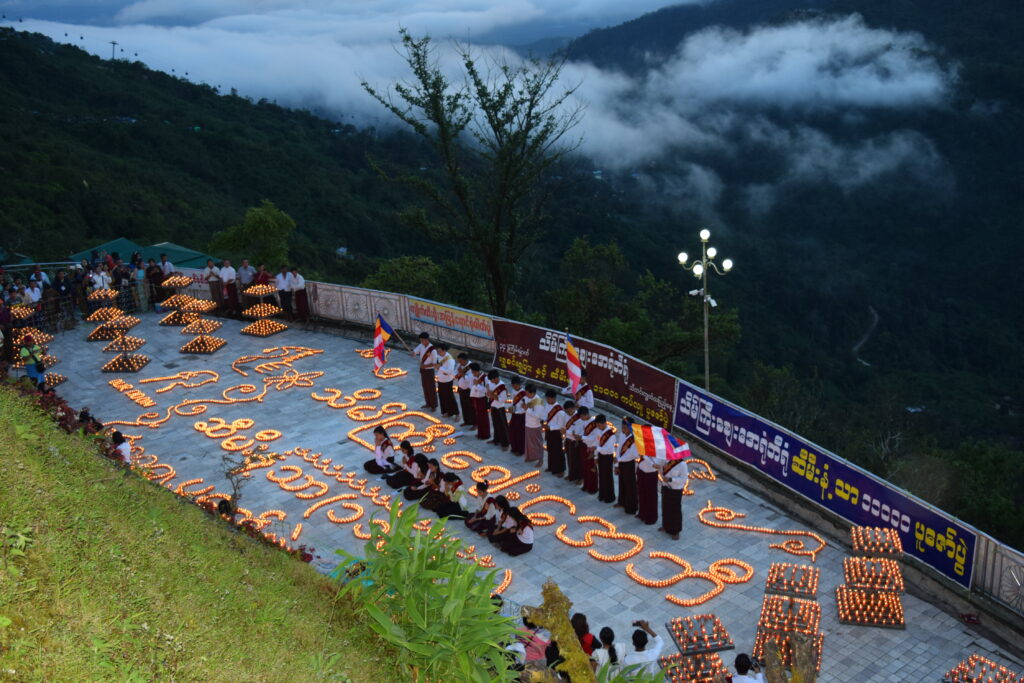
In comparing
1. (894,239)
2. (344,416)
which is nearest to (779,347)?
(894,239)

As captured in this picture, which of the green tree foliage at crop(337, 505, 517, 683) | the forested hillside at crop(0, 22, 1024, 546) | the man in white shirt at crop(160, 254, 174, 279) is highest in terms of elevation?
the green tree foliage at crop(337, 505, 517, 683)

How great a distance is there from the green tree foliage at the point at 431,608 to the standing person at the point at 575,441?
8067 mm

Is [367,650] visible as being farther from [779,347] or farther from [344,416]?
[779,347]

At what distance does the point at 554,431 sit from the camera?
15.1 m

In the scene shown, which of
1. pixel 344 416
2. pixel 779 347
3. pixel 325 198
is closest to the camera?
pixel 344 416

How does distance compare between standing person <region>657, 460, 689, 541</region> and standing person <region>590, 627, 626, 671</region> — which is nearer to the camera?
standing person <region>590, 627, 626, 671</region>

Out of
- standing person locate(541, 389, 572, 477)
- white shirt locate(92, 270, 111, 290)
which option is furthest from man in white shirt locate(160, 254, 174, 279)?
standing person locate(541, 389, 572, 477)

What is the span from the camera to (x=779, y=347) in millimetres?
64125

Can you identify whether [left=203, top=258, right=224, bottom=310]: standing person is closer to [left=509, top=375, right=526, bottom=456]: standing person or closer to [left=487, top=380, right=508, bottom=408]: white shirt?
[left=487, top=380, right=508, bottom=408]: white shirt

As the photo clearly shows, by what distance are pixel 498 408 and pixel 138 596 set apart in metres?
10.7

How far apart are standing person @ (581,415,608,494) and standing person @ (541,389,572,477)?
23.6 inches

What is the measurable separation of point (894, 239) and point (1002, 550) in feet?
259

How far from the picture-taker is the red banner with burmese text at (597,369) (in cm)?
1656

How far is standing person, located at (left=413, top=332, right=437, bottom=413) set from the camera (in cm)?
1753
